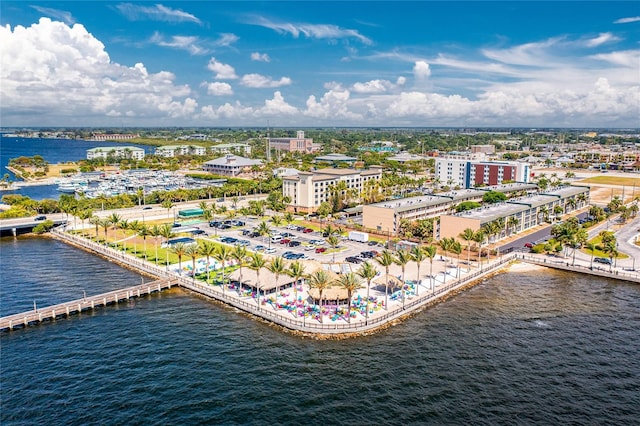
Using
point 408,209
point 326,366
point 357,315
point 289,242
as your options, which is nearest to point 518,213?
point 408,209

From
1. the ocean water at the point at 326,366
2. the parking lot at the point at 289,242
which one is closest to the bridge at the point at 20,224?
the parking lot at the point at 289,242

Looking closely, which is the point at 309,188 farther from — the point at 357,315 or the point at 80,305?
the point at 80,305

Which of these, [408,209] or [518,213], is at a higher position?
[408,209]

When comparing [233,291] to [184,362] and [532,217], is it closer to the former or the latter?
[184,362]

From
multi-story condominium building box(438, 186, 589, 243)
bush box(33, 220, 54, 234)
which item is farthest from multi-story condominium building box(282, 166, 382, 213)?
bush box(33, 220, 54, 234)

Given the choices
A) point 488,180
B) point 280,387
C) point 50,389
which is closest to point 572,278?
point 280,387

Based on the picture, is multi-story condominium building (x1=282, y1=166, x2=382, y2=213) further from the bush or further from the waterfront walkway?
the bush
